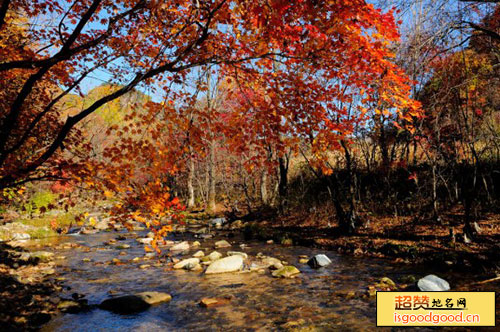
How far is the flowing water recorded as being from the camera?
5930 mm

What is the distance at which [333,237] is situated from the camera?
12453mm

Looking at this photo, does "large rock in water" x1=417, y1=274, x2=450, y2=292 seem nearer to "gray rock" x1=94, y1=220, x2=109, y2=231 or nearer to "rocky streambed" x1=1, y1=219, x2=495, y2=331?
"rocky streambed" x1=1, y1=219, x2=495, y2=331

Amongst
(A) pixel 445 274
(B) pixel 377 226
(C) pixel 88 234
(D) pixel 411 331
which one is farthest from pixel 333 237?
(C) pixel 88 234

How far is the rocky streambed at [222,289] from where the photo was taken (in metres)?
6.03

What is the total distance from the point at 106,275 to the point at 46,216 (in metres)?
12.3

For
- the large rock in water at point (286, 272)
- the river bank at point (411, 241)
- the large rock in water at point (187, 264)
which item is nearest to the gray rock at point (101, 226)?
the river bank at point (411, 241)

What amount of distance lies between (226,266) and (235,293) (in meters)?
2.00

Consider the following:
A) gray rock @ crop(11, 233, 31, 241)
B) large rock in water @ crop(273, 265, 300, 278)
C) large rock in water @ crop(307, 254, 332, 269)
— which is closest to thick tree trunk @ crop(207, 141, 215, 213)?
gray rock @ crop(11, 233, 31, 241)

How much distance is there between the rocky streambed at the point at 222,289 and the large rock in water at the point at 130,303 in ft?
0.07

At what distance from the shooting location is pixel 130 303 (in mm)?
6855

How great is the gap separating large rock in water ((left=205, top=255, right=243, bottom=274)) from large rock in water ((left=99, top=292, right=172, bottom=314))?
228cm

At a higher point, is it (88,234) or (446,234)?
(446,234)

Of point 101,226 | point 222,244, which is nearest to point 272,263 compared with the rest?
point 222,244

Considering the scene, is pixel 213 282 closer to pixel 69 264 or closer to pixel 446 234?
pixel 69 264
